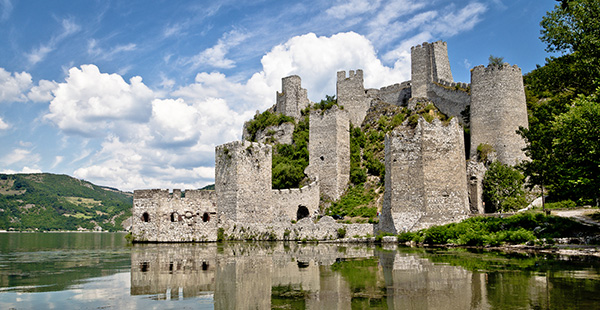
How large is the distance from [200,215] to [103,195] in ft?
555

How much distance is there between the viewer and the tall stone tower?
2909 centimetres

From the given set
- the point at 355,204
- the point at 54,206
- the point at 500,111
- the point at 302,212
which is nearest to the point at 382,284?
the point at 355,204

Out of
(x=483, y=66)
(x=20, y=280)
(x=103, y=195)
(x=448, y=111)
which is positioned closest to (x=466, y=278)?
(x=20, y=280)

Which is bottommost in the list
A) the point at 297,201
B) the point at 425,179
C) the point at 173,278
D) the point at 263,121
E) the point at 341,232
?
the point at 173,278

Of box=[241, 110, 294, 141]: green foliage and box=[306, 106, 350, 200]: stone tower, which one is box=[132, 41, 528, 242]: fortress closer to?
box=[306, 106, 350, 200]: stone tower

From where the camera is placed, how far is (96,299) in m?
7.99

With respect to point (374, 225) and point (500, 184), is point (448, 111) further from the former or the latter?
point (374, 225)

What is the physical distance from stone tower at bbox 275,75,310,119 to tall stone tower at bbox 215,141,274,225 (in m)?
19.2

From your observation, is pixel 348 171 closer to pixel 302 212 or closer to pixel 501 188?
pixel 302 212

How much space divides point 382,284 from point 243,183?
21.0 m

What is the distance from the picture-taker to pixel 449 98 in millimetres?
41500

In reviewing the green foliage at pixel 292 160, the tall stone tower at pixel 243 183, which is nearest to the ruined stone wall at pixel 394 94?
the green foliage at pixel 292 160

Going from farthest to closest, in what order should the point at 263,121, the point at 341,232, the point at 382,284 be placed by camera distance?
the point at 263,121
the point at 341,232
the point at 382,284

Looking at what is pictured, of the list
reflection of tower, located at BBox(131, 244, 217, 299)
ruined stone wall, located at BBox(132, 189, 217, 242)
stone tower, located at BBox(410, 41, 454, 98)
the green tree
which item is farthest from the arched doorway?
the green tree
